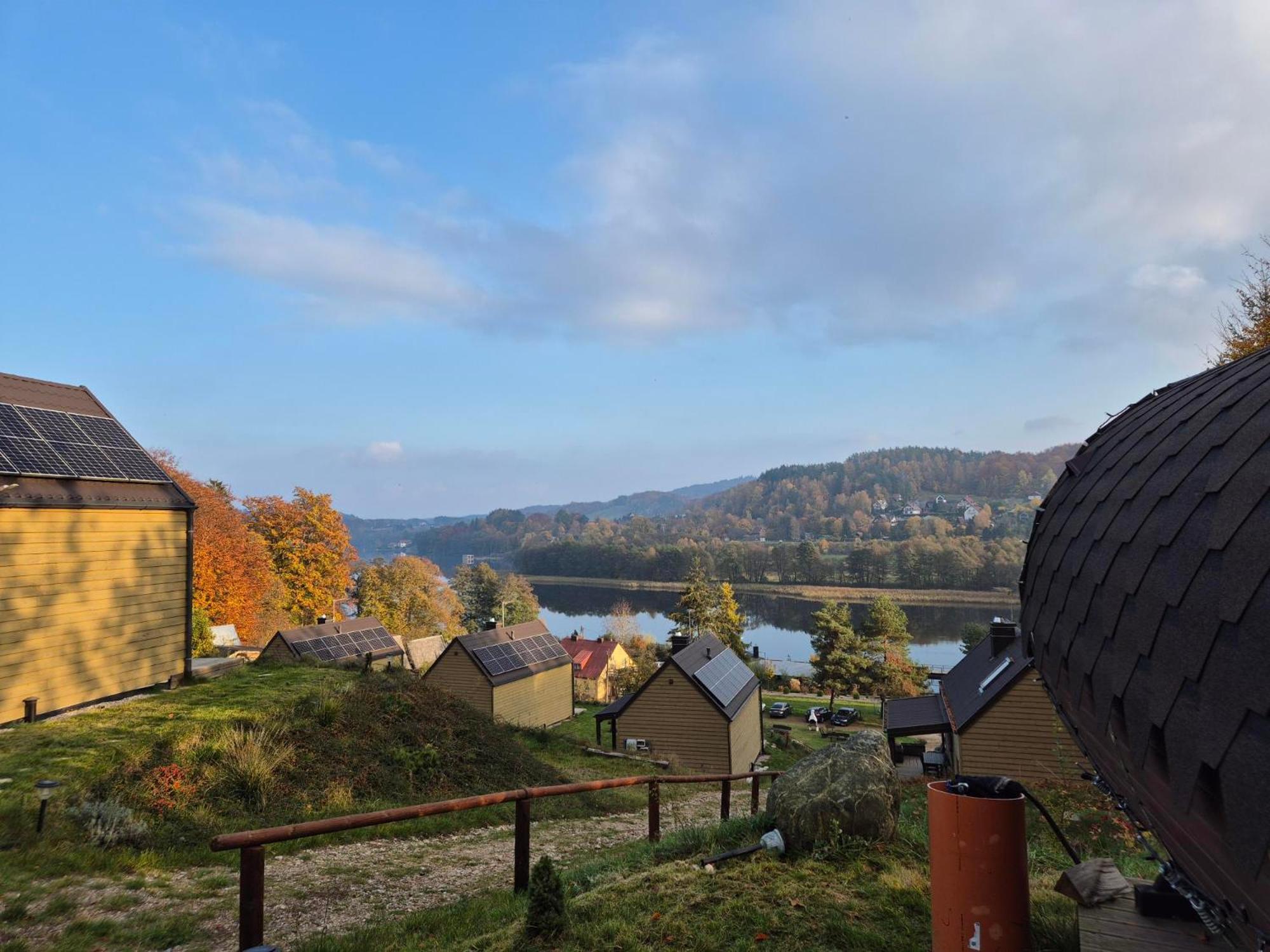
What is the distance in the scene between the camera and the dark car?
34781 mm

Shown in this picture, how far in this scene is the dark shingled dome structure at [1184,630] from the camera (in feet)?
4.56

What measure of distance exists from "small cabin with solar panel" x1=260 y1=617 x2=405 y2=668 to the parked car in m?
20.9

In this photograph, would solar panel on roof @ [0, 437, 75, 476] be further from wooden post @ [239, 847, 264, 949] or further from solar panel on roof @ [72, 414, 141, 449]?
wooden post @ [239, 847, 264, 949]

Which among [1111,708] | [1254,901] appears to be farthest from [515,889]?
[1254,901]

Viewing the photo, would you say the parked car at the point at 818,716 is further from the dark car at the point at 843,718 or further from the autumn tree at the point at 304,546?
the autumn tree at the point at 304,546

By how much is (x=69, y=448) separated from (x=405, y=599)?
141ft

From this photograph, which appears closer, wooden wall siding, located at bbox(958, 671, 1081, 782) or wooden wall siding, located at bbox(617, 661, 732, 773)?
wooden wall siding, located at bbox(958, 671, 1081, 782)

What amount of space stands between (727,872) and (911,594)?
109m

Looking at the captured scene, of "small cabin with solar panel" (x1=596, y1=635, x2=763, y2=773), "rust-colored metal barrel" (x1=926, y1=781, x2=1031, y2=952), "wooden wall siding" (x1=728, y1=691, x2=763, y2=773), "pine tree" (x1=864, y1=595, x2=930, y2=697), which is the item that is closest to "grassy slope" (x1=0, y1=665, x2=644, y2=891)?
"rust-colored metal barrel" (x1=926, y1=781, x2=1031, y2=952)

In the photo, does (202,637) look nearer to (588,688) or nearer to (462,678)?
(462,678)

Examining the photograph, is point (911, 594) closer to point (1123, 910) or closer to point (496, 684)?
point (496, 684)

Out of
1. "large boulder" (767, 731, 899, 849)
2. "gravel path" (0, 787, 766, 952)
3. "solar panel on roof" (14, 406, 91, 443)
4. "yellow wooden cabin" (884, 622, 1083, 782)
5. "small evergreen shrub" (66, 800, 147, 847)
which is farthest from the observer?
"yellow wooden cabin" (884, 622, 1083, 782)

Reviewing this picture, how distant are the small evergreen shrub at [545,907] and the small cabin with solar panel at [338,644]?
21071mm

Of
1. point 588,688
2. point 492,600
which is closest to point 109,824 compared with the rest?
point 588,688
